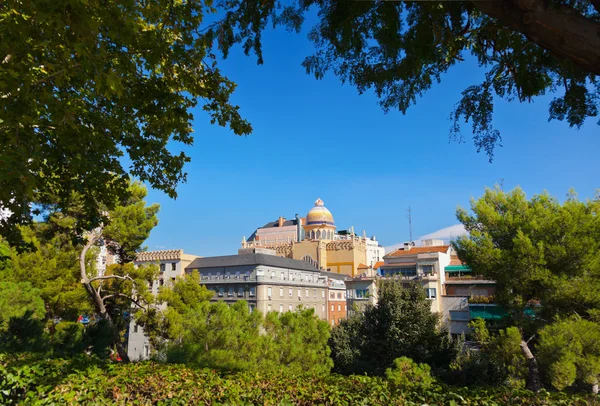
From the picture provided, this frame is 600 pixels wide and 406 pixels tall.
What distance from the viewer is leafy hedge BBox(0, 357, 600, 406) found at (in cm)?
399

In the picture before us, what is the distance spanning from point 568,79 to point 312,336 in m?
17.4

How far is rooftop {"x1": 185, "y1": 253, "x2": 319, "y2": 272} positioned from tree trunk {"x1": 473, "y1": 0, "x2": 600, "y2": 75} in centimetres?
3610

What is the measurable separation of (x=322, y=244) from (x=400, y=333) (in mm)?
46174

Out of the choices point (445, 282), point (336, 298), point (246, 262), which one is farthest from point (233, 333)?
point (336, 298)

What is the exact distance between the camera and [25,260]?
19203 millimetres

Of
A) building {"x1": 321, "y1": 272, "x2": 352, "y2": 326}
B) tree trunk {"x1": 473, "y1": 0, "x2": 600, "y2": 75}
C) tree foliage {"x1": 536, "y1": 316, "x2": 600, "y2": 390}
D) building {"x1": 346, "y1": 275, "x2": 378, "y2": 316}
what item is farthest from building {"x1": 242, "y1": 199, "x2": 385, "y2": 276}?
tree trunk {"x1": 473, "y1": 0, "x2": 600, "y2": 75}

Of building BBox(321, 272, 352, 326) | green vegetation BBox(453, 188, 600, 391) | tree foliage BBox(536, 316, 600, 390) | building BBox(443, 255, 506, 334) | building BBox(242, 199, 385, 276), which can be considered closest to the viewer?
tree foliage BBox(536, 316, 600, 390)

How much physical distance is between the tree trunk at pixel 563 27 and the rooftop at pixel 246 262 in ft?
118

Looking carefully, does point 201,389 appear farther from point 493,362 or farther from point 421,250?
point 421,250

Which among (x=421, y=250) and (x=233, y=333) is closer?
(x=233, y=333)

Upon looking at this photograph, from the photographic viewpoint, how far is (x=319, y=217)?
72.3 meters

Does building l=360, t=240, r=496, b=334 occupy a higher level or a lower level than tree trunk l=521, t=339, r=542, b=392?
higher

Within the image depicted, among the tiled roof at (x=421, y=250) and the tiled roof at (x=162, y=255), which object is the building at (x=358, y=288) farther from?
the tiled roof at (x=162, y=255)

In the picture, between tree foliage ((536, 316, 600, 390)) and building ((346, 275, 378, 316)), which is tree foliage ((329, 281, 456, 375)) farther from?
building ((346, 275, 378, 316))
